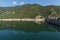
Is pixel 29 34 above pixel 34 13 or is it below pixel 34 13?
below

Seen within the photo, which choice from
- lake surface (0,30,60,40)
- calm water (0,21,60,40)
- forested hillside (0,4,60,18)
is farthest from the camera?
forested hillside (0,4,60,18)

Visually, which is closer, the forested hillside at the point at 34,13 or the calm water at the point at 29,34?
the calm water at the point at 29,34

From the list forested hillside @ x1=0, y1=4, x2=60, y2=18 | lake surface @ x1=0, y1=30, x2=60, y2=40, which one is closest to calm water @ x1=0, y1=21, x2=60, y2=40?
lake surface @ x1=0, y1=30, x2=60, y2=40

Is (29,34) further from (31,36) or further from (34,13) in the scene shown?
(34,13)

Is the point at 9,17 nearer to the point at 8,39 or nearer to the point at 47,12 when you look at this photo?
the point at 47,12

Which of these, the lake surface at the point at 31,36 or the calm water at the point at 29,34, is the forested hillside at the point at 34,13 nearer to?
the calm water at the point at 29,34

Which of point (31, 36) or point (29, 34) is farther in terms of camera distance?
point (29, 34)

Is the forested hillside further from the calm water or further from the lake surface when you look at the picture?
the lake surface

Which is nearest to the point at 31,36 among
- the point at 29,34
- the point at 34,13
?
the point at 29,34

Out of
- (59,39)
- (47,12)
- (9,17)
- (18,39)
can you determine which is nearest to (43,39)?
(59,39)

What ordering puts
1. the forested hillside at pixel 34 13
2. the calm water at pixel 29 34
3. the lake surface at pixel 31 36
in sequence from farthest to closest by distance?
the forested hillside at pixel 34 13, the calm water at pixel 29 34, the lake surface at pixel 31 36

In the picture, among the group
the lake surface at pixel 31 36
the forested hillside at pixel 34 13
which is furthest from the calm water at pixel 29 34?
the forested hillside at pixel 34 13
